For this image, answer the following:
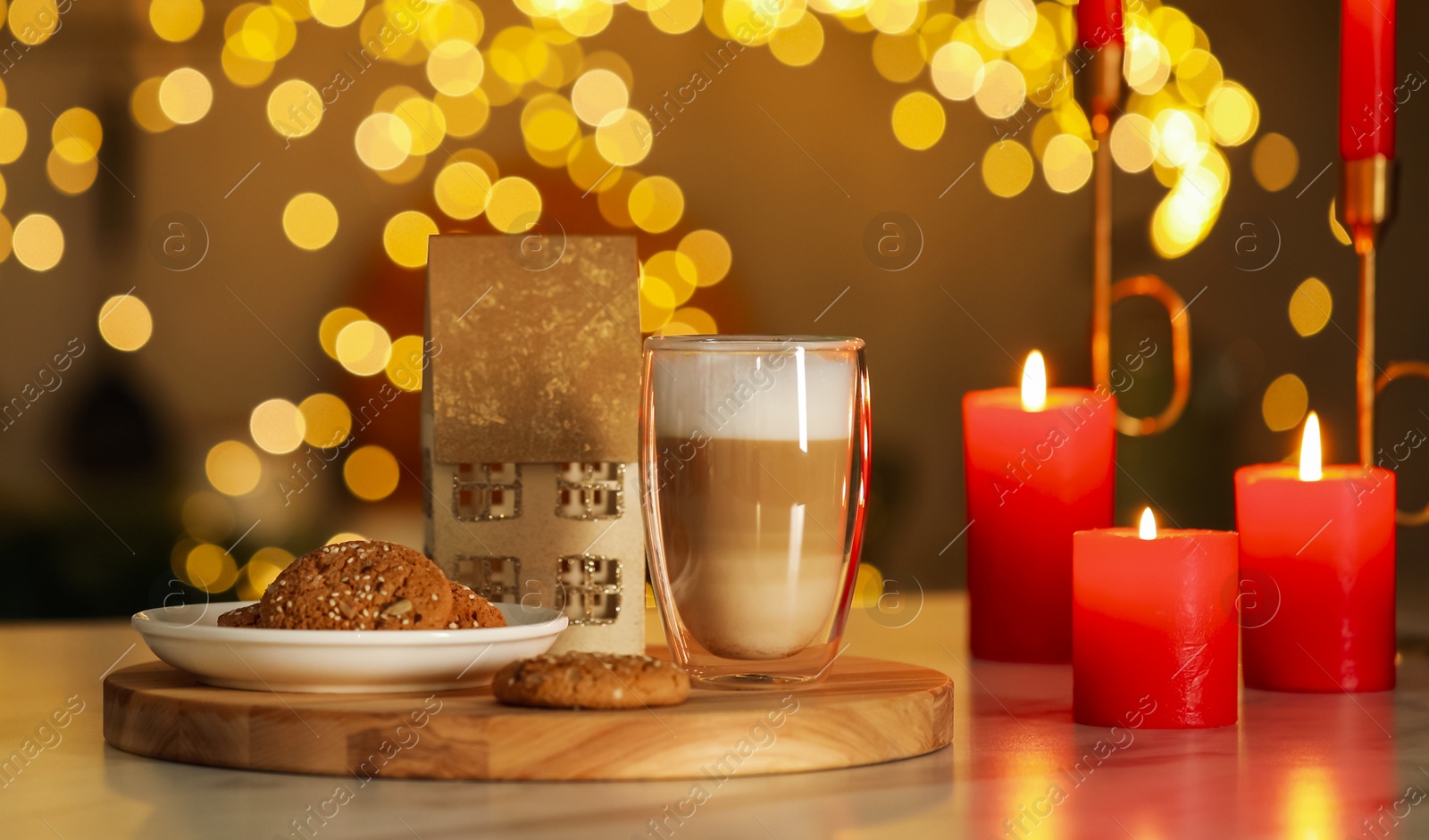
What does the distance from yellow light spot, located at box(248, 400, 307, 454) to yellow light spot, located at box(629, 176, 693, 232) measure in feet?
1.15

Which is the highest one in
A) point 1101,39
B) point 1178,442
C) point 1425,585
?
point 1101,39

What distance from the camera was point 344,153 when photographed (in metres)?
1.38

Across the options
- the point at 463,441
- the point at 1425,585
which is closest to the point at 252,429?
the point at 463,441

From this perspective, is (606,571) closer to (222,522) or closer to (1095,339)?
(1095,339)

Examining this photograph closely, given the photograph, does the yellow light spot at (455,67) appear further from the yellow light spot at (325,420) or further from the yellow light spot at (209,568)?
the yellow light spot at (209,568)

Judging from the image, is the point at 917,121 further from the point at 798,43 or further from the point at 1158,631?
the point at 1158,631

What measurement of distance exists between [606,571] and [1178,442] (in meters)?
0.95

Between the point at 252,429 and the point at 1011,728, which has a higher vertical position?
the point at 252,429

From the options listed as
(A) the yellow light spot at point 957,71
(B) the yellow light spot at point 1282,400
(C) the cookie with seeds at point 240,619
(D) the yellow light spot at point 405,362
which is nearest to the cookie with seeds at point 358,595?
(C) the cookie with seeds at point 240,619

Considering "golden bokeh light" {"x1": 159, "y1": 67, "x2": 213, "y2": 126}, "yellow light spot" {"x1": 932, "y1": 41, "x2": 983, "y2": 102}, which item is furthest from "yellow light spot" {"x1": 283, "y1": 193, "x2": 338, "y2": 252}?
"yellow light spot" {"x1": 932, "y1": 41, "x2": 983, "y2": 102}

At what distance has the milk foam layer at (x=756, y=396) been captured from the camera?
1.99 feet

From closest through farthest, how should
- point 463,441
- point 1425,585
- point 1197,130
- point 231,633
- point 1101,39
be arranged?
point 231,633, point 463,441, point 1101,39, point 1425,585, point 1197,130

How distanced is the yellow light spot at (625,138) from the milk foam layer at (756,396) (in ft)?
→ 2.71

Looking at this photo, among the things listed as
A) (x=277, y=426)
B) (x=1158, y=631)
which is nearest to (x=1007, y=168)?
(x=277, y=426)
